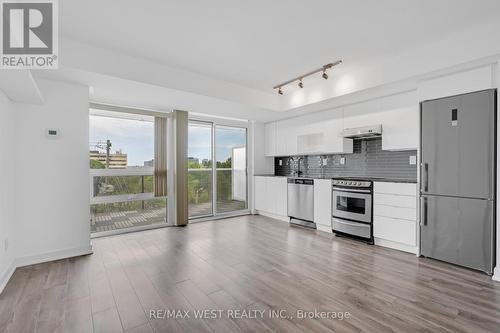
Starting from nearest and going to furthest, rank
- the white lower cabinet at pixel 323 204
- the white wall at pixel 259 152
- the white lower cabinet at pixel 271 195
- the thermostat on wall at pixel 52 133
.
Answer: the thermostat on wall at pixel 52 133, the white lower cabinet at pixel 323 204, the white lower cabinet at pixel 271 195, the white wall at pixel 259 152

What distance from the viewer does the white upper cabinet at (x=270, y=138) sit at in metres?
6.03

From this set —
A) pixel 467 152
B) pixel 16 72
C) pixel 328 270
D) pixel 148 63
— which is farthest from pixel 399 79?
pixel 16 72

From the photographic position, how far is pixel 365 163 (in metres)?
4.52

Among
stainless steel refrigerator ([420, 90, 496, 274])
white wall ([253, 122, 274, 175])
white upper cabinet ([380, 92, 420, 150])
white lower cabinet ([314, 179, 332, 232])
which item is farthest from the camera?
white wall ([253, 122, 274, 175])

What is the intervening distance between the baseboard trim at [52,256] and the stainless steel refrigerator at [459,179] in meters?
4.51

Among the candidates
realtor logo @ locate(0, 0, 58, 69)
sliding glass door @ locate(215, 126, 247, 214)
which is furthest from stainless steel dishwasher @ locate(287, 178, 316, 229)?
realtor logo @ locate(0, 0, 58, 69)

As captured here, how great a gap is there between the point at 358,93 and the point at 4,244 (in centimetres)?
478

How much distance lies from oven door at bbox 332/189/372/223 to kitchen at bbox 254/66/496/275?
2 centimetres

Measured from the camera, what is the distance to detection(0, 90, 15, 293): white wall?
8.25 ft

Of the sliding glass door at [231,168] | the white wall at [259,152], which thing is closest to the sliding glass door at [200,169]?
the sliding glass door at [231,168]

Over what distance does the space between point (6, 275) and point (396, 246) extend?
4754 millimetres

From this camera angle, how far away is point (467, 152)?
284 cm

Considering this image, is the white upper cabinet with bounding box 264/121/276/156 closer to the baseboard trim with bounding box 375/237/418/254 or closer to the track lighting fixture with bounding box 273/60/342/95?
the track lighting fixture with bounding box 273/60/342/95

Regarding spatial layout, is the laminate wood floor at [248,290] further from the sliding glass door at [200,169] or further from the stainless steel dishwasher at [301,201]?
the sliding glass door at [200,169]
